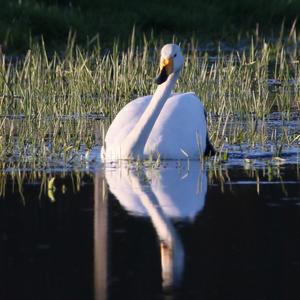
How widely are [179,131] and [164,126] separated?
14 cm

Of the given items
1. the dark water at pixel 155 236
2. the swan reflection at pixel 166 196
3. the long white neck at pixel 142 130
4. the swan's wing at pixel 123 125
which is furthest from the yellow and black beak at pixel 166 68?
the dark water at pixel 155 236

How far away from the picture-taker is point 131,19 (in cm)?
1898

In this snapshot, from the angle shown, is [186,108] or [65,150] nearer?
[65,150]

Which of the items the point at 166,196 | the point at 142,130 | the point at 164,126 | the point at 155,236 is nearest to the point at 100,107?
the point at 164,126

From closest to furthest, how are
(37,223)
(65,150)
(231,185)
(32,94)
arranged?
(37,223) < (231,185) < (65,150) < (32,94)

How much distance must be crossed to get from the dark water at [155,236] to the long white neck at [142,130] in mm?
453

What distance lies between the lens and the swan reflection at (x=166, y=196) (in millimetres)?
5777

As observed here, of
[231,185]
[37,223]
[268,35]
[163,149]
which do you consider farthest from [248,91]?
[268,35]

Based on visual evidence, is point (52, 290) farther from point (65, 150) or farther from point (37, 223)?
point (65, 150)

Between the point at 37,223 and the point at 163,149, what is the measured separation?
2399mm

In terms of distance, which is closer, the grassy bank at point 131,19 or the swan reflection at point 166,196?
the swan reflection at point 166,196

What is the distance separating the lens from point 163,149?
881 cm

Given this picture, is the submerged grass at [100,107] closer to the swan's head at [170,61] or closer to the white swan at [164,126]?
the white swan at [164,126]

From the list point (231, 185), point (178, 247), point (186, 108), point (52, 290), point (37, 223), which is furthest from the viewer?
point (186, 108)
